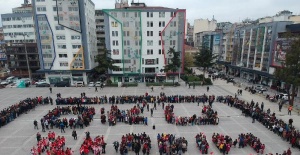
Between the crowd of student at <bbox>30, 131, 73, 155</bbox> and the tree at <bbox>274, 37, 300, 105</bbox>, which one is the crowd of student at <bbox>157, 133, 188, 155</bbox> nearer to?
the crowd of student at <bbox>30, 131, 73, 155</bbox>

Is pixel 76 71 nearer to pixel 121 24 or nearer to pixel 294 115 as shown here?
pixel 121 24

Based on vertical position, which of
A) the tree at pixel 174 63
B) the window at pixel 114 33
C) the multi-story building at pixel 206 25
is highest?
the multi-story building at pixel 206 25

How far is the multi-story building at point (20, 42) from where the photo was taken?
61.9m

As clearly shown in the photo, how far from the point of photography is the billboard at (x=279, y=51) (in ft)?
Answer: 145

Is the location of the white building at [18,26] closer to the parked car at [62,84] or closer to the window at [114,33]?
the parked car at [62,84]

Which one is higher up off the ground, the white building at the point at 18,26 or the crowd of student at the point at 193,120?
the white building at the point at 18,26

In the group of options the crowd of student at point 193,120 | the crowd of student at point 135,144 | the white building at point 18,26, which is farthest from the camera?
the white building at point 18,26

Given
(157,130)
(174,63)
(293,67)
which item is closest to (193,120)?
(157,130)

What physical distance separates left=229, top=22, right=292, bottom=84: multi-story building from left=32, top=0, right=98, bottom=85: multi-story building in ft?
145

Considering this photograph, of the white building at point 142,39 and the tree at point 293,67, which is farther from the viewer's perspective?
the white building at point 142,39

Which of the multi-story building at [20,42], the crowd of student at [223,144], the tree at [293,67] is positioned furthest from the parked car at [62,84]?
the tree at [293,67]

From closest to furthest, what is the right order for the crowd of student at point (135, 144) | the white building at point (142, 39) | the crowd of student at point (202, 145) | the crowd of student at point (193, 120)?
1. the crowd of student at point (135, 144)
2. the crowd of student at point (202, 145)
3. the crowd of student at point (193, 120)
4. the white building at point (142, 39)

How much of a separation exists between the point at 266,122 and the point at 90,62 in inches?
1680

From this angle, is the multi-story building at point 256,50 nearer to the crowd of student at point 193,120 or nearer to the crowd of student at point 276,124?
the crowd of student at point 276,124
